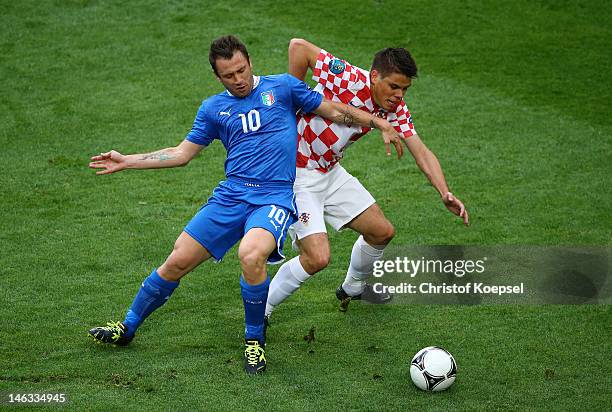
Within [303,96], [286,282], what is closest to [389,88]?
[303,96]

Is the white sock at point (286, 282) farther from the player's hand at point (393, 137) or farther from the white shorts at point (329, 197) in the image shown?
the player's hand at point (393, 137)

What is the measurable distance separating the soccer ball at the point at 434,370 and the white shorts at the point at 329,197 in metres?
1.35

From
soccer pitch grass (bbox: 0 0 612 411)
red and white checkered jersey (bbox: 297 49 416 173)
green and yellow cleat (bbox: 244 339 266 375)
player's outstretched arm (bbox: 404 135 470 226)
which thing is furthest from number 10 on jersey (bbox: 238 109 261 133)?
soccer pitch grass (bbox: 0 0 612 411)

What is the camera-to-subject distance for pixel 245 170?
6.49 m

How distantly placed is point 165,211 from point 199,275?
4.52 ft

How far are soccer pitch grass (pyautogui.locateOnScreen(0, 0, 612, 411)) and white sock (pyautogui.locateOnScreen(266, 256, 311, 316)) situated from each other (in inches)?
8.9

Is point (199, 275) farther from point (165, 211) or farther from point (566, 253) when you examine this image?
point (566, 253)

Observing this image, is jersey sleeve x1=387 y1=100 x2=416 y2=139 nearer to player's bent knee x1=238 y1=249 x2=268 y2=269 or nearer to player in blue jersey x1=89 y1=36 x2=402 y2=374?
player in blue jersey x1=89 y1=36 x2=402 y2=374

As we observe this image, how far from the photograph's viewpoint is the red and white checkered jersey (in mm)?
6828

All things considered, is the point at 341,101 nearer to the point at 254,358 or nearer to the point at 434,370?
the point at 254,358

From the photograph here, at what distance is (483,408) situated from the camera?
586 centimetres

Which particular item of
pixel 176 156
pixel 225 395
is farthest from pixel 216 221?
pixel 225 395

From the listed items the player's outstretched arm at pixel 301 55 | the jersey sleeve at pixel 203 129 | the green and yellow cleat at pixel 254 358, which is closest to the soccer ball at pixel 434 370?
the green and yellow cleat at pixel 254 358

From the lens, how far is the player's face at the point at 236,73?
20.5 ft
